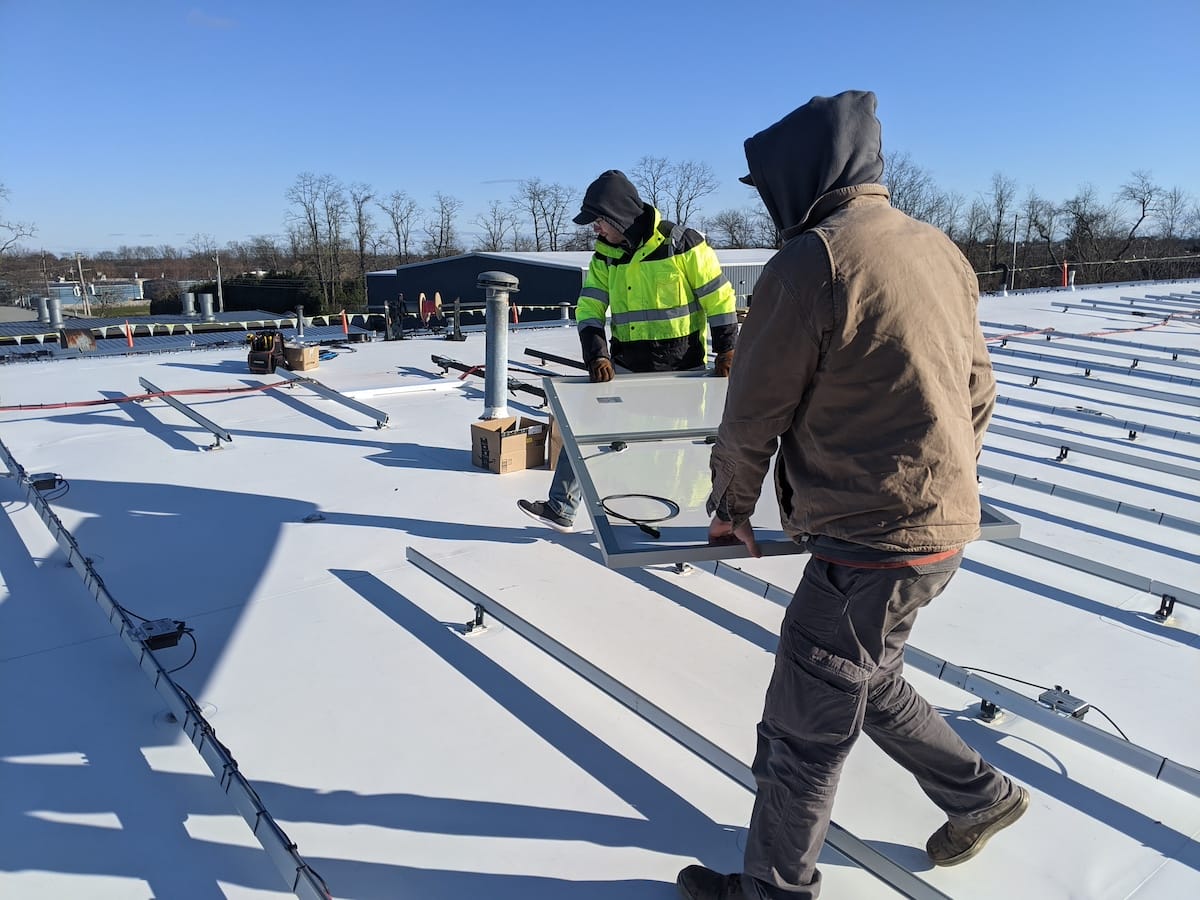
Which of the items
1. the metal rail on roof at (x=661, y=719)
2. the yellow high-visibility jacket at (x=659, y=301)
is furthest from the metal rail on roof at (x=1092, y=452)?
the metal rail on roof at (x=661, y=719)

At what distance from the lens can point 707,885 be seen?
1.84 m

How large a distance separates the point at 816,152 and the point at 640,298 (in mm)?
2377

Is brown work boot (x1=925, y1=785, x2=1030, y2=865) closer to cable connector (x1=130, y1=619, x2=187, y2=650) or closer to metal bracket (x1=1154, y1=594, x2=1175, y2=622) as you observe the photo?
metal bracket (x1=1154, y1=594, x2=1175, y2=622)

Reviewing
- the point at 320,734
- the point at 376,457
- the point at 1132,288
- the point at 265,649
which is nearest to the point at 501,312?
the point at 376,457

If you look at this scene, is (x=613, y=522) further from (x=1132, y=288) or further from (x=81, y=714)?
(x=1132, y=288)

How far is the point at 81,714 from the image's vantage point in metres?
2.56

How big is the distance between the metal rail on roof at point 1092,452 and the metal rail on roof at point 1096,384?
3.78ft

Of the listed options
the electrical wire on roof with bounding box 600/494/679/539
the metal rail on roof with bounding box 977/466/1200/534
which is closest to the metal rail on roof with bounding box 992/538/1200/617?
the metal rail on roof with bounding box 977/466/1200/534

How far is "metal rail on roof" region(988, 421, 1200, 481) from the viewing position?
4.90 m

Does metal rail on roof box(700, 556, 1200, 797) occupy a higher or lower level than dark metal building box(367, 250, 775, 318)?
lower

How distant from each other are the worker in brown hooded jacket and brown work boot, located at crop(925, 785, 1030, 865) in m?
0.40

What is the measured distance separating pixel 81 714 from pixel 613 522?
1.85 m

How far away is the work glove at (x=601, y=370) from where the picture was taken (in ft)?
13.1

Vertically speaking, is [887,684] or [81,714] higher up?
[887,684]
